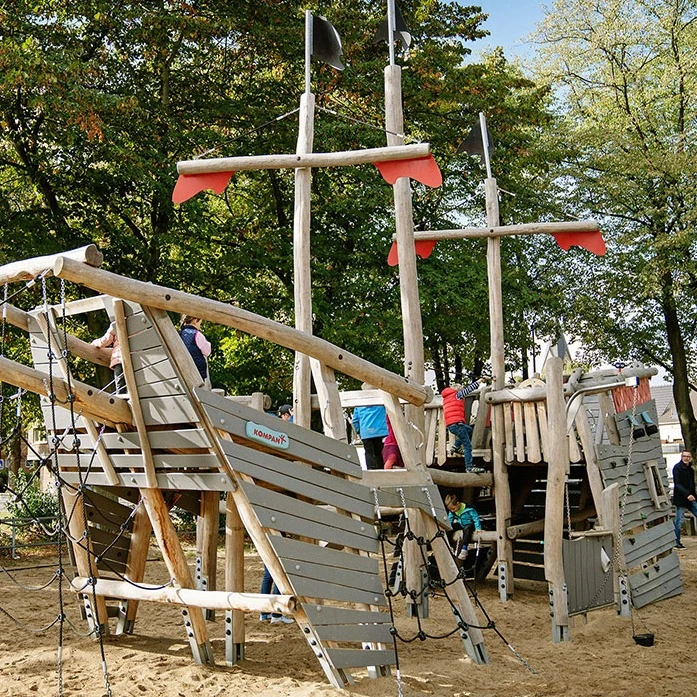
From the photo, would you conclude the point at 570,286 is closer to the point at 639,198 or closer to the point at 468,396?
the point at 639,198

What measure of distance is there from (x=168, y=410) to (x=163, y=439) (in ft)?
0.89

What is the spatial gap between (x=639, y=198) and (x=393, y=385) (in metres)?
16.5

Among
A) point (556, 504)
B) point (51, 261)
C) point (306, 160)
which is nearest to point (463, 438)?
point (556, 504)

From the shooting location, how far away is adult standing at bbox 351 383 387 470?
975 centimetres

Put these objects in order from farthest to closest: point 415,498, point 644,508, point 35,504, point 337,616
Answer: point 35,504, point 644,508, point 415,498, point 337,616

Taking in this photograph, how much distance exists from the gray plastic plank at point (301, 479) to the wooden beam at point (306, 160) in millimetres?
3285

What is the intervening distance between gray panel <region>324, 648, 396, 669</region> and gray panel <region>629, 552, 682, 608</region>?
4302 mm

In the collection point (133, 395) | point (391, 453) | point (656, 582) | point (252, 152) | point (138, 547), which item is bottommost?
point (656, 582)

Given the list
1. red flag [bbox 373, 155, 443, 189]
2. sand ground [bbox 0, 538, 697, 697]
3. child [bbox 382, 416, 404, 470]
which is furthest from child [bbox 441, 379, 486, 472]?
red flag [bbox 373, 155, 443, 189]

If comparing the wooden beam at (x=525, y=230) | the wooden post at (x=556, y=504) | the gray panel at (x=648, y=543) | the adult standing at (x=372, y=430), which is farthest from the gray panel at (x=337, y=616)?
the wooden beam at (x=525, y=230)

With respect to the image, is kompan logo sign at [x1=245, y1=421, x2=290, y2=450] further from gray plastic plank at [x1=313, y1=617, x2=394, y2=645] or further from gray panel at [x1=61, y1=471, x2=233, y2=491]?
gray plastic plank at [x1=313, y1=617, x2=394, y2=645]

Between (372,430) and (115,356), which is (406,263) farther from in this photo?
(115,356)

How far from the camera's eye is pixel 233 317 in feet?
19.1

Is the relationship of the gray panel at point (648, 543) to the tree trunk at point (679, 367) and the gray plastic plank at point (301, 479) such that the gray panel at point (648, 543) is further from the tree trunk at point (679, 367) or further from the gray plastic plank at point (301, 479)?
the tree trunk at point (679, 367)
